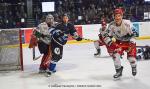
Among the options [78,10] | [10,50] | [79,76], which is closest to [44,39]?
[79,76]

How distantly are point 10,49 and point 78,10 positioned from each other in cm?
706

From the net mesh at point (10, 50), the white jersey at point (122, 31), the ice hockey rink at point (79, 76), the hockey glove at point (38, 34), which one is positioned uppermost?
the white jersey at point (122, 31)

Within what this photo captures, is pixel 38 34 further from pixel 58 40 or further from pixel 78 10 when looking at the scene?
pixel 78 10

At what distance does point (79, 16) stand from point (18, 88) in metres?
8.37

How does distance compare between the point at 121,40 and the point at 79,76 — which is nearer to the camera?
the point at 121,40

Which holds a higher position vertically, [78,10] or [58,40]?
[78,10]

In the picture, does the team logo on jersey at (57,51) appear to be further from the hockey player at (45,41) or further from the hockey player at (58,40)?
the hockey player at (45,41)

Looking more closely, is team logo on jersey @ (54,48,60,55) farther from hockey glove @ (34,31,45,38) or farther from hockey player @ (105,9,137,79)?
hockey player @ (105,9,137,79)

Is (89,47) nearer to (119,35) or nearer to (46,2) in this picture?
(46,2)

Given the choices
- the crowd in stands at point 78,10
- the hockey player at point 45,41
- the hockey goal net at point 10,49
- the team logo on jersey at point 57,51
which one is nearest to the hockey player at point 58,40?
the team logo on jersey at point 57,51

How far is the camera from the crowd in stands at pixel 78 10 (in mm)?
14055

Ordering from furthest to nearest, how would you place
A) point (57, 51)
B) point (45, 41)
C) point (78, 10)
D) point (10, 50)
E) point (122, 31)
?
point (78, 10), point (10, 50), point (45, 41), point (57, 51), point (122, 31)

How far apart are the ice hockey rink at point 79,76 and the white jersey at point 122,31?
684mm

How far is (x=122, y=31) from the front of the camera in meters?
6.62
